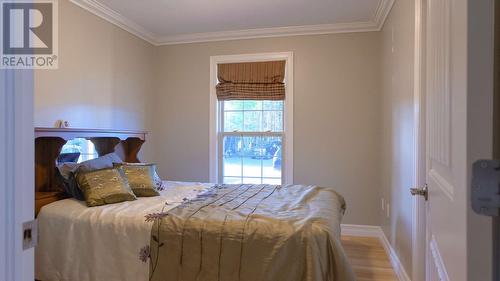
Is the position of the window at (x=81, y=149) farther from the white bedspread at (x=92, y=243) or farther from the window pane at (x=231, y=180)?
the window pane at (x=231, y=180)

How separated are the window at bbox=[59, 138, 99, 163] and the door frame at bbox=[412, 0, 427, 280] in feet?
9.55

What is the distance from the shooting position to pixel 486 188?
0.49 meters

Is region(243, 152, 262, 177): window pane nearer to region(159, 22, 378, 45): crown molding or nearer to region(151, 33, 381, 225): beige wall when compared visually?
region(151, 33, 381, 225): beige wall

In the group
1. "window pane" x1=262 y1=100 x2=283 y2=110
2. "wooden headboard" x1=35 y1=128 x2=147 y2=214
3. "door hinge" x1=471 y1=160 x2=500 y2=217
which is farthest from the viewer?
"window pane" x1=262 y1=100 x2=283 y2=110

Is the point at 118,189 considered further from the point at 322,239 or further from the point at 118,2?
the point at 118,2

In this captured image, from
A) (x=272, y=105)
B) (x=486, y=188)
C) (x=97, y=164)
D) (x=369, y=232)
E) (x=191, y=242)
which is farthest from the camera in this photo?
(x=272, y=105)

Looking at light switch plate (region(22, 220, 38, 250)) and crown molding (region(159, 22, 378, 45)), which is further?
crown molding (region(159, 22, 378, 45))

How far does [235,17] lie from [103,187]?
224 cm

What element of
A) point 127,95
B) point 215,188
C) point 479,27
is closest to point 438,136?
point 479,27

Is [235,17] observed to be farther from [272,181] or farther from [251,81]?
[272,181]

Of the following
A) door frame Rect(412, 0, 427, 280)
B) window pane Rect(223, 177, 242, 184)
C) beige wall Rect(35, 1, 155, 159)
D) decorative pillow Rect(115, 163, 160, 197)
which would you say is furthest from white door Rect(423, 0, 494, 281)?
window pane Rect(223, 177, 242, 184)

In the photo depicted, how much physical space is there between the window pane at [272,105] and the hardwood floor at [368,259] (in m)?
1.75

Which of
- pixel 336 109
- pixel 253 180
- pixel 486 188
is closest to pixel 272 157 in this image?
pixel 253 180

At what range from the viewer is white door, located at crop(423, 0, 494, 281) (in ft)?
1.61
